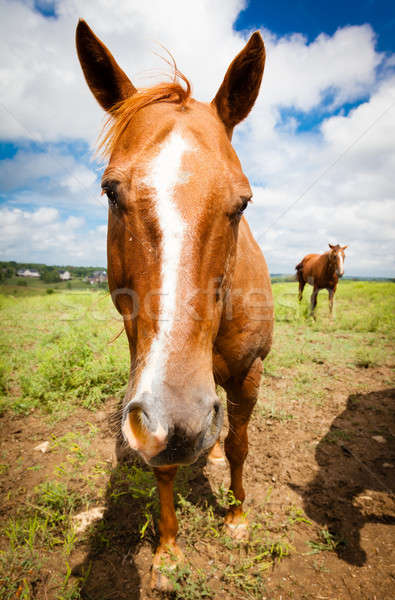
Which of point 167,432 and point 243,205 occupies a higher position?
point 243,205

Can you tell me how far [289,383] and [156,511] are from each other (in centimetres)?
330

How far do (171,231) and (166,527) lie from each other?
7.42 ft

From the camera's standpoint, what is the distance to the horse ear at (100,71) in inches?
67.4

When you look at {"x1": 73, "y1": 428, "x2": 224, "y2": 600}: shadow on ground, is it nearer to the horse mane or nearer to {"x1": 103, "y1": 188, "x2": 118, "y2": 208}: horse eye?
{"x1": 103, "y1": 188, "x2": 118, "y2": 208}: horse eye

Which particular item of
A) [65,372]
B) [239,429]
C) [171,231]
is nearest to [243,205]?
[171,231]

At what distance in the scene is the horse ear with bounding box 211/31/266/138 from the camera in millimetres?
1765

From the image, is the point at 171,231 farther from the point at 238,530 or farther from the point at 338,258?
the point at 338,258

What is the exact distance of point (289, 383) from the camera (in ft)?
16.5

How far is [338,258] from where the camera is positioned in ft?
37.2

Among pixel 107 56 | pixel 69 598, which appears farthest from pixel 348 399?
pixel 107 56

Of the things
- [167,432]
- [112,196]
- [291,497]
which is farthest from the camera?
[291,497]

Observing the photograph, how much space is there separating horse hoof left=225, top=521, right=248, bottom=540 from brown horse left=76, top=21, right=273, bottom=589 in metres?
0.64

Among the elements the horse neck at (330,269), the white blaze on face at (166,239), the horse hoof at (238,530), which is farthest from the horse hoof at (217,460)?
the horse neck at (330,269)

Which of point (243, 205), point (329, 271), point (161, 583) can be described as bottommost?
point (161, 583)
